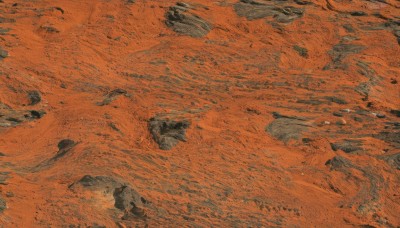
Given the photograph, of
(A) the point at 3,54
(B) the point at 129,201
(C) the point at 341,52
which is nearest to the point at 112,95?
(A) the point at 3,54

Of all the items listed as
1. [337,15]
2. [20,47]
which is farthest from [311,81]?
[20,47]

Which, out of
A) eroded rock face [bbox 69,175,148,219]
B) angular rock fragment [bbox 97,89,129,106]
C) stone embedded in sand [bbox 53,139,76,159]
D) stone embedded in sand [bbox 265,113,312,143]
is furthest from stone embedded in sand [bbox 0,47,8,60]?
stone embedded in sand [bbox 265,113,312,143]

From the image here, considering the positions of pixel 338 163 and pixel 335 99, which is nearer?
pixel 338 163

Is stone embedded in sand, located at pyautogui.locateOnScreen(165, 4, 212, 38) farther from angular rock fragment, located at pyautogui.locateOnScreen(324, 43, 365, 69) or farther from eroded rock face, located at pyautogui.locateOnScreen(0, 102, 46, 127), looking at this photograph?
Answer: eroded rock face, located at pyautogui.locateOnScreen(0, 102, 46, 127)

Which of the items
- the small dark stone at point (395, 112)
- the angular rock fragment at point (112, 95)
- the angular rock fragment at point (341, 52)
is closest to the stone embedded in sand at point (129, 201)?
the angular rock fragment at point (112, 95)

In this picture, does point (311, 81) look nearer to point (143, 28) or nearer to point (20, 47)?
point (143, 28)

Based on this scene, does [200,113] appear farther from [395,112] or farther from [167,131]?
[395,112]

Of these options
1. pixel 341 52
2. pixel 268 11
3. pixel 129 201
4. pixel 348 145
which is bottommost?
pixel 129 201
